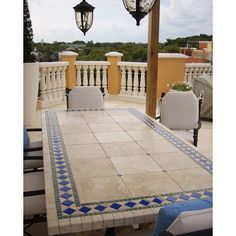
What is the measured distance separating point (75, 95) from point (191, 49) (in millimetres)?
7096

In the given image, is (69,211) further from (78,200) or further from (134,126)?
(134,126)

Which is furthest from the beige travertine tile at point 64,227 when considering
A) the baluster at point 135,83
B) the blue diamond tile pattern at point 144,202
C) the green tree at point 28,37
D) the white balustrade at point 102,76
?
the baluster at point 135,83

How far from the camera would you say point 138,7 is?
2367 millimetres

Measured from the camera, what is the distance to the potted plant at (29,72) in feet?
16.5

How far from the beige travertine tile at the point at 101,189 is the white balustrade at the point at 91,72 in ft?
18.9

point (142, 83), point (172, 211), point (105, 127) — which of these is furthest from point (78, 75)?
point (172, 211)

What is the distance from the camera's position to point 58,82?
6926mm

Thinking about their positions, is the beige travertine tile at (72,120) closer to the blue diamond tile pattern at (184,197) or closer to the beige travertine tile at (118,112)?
the beige travertine tile at (118,112)

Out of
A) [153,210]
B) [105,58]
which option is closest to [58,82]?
[105,58]

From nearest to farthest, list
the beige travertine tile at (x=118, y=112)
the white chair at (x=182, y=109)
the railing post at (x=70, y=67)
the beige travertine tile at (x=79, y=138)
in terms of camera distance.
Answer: the beige travertine tile at (x=79, y=138) < the beige travertine tile at (x=118, y=112) < the white chair at (x=182, y=109) < the railing post at (x=70, y=67)

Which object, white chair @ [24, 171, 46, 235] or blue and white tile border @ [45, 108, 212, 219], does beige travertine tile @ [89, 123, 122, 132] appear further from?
white chair @ [24, 171, 46, 235]

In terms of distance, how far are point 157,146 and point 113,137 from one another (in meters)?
0.38

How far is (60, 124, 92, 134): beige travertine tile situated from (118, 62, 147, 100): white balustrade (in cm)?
448
